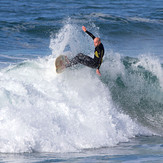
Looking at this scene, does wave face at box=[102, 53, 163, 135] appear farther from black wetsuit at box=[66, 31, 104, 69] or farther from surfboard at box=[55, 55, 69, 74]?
surfboard at box=[55, 55, 69, 74]

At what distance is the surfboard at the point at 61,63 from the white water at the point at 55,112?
0.17m

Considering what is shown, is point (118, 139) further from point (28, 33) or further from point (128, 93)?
point (28, 33)

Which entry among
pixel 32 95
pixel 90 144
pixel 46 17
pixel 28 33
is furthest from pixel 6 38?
pixel 90 144

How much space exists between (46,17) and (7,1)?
27.7 feet

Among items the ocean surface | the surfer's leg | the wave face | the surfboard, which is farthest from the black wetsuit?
the wave face

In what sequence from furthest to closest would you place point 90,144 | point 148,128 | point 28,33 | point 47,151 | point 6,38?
point 28,33 → point 6,38 → point 148,128 → point 90,144 → point 47,151

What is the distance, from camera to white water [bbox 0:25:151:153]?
720 cm

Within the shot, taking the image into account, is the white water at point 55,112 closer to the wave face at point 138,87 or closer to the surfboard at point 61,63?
the surfboard at point 61,63

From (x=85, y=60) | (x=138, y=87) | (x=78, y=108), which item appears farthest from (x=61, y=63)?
(x=138, y=87)

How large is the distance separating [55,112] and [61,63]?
206cm

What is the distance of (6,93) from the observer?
8.23m

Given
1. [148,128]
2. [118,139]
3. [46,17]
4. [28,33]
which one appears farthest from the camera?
[46,17]

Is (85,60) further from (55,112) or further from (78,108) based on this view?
(55,112)

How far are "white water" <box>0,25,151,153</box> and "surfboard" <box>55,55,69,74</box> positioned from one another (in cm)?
17
